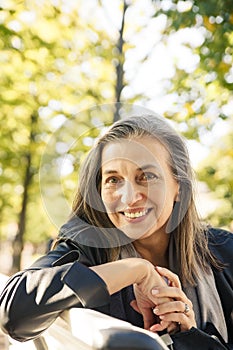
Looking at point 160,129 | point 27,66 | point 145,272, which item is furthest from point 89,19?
point 145,272

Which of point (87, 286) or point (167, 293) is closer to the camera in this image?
point (87, 286)

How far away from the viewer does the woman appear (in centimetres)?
170

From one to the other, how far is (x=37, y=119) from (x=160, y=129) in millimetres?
7673

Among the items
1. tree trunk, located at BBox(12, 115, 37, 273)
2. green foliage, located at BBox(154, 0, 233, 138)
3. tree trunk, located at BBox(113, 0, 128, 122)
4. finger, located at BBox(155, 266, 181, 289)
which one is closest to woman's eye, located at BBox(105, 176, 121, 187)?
finger, located at BBox(155, 266, 181, 289)

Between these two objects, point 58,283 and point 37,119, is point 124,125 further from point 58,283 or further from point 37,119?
point 37,119

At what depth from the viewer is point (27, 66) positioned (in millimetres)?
8078

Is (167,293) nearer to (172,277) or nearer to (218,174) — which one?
(172,277)

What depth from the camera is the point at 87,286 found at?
1.42 meters

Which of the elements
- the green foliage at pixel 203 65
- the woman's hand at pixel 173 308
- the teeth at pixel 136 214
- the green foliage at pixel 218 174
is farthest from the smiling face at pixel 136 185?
the green foliage at pixel 218 174

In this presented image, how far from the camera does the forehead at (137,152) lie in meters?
1.96

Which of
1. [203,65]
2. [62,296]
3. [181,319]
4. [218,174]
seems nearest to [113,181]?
[181,319]

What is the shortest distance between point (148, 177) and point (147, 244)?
0.27 metres

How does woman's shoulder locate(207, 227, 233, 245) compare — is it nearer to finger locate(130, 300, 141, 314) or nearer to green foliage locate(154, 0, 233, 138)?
finger locate(130, 300, 141, 314)

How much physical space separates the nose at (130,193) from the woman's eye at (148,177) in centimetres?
3
